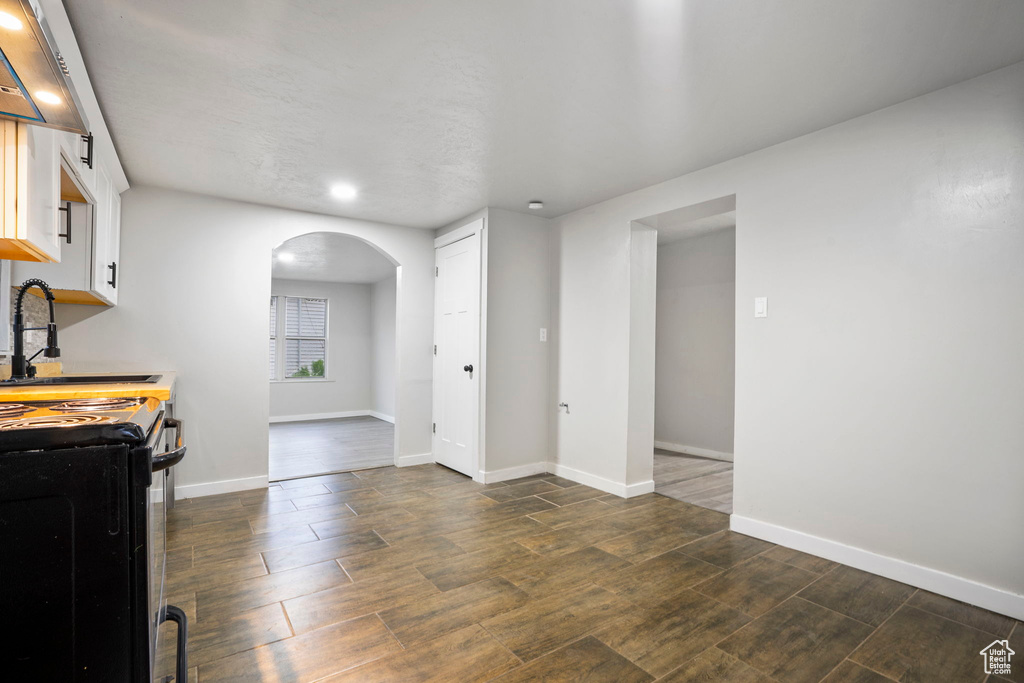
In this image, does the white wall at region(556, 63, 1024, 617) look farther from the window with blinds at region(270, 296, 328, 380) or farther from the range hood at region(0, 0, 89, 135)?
the window with blinds at region(270, 296, 328, 380)

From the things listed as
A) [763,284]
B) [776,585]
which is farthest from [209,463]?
[763,284]

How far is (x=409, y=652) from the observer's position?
1.81 m

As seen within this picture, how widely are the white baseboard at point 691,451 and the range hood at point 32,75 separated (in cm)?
536

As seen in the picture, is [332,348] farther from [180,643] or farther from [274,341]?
[180,643]

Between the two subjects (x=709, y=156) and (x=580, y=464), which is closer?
(x=709, y=156)

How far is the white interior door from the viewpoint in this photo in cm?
427

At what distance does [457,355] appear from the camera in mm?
4500

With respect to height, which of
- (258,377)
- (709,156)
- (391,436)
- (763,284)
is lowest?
(391,436)

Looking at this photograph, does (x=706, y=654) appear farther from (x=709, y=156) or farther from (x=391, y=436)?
(x=391, y=436)

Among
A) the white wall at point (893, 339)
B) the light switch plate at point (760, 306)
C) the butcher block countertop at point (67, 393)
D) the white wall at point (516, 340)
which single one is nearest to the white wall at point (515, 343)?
the white wall at point (516, 340)

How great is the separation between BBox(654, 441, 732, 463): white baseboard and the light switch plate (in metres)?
2.60

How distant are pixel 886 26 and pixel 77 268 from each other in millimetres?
3860

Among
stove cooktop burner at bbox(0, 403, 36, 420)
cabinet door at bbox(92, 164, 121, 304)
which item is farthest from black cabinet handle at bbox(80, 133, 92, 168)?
stove cooktop burner at bbox(0, 403, 36, 420)

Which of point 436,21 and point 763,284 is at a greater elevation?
point 436,21
